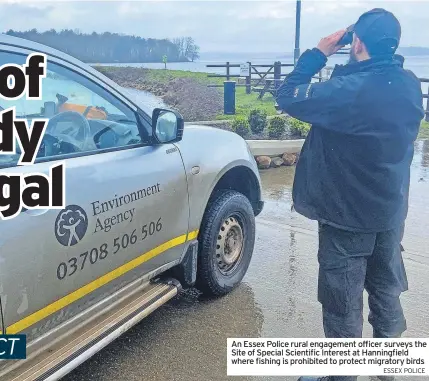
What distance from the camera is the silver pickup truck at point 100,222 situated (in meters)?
2.28

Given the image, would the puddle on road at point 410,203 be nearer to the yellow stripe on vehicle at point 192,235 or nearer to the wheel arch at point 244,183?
the wheel arch at point 244,183

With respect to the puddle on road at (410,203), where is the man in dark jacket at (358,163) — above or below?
above

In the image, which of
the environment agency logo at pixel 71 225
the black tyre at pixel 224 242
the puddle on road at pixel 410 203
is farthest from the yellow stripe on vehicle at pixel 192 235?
the puddle on road at pixel 410 203

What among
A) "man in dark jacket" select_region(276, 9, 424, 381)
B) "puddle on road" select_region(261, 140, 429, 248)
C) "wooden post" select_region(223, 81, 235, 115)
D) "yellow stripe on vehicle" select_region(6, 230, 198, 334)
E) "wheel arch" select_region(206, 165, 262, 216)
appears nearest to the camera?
"yellow stripe on vehicle" select_region(6, 230, 198, 334)

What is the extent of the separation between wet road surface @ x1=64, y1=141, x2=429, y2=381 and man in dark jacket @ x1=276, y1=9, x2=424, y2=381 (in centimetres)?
55

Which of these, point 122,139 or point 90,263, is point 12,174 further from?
point 122,139

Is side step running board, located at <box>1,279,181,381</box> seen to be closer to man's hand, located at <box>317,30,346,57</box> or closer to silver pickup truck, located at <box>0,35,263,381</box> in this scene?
silver pickup truck, located at <box>0,35,263,381</box>

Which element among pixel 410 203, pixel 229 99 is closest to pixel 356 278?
pixel 410 203

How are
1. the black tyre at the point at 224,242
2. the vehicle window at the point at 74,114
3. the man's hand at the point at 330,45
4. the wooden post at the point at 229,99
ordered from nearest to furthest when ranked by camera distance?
the vehicle window at the point at 74,114 → the man's hand at the point at 330,45 → the black tyre at the point at 224,242 → the wooden post at the point at 229,99

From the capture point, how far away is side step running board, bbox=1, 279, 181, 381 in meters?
2.32

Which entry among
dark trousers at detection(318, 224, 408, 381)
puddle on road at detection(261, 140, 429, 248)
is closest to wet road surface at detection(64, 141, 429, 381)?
puddle on road at detection(261, 140, 429, 248)

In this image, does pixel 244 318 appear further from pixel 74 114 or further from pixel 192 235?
pixel 74 114

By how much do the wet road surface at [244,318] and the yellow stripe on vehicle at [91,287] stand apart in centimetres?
61

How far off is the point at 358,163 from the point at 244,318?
154 centimetres
